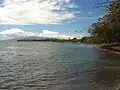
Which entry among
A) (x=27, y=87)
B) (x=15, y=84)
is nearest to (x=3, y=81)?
(x=15, y=84)

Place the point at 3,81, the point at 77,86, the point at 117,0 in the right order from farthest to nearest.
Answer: the point at 3,81, the point at 77,86, the point at 117,0

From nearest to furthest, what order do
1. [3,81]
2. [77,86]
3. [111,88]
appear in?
[111,88]
[77,86]
[3,81]

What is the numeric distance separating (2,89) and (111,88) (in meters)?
7.75

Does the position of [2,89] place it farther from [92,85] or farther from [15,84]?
[92,85]

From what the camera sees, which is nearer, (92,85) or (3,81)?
(92,85)

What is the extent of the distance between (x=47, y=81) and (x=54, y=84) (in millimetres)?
1801

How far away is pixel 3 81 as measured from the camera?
952 inches

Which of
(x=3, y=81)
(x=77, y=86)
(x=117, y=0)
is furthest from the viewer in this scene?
(x=3, y=81)

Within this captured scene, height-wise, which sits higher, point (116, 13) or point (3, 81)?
point (116, 13)

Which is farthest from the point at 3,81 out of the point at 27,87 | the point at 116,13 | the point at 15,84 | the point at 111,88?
the point at 116,13

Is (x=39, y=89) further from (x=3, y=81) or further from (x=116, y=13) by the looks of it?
(x=116, y=13)

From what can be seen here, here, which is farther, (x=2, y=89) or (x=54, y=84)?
(x=54, y=84)

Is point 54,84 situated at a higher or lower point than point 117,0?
lower

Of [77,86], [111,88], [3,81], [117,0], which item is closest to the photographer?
[117,0]
